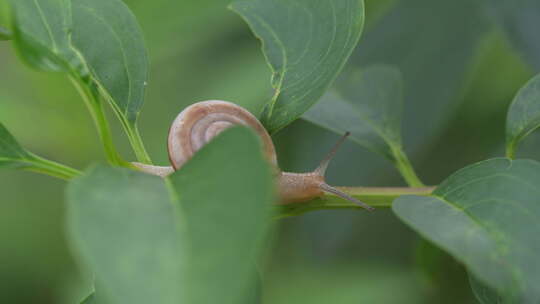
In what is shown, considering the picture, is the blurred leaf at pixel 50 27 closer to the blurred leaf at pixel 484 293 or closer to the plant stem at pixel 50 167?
the plant stem at pixel 50 167

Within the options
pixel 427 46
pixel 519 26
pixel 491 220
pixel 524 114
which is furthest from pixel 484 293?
pixel 427 46

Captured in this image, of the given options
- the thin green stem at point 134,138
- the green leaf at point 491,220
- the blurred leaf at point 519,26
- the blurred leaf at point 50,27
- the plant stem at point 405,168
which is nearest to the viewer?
the green leaf at point 491,220

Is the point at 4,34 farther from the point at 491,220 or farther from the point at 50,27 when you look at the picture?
the point at 491,220

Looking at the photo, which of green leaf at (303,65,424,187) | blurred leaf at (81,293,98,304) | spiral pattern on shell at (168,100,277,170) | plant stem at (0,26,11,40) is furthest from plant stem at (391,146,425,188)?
plant stem at (0,26,11,40)

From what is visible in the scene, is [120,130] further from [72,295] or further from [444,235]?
[444,235]

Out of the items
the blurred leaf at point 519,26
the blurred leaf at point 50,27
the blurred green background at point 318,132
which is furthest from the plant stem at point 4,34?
the blurred leaf at point 519,26

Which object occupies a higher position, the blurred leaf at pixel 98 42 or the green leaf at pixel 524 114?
the blurred leaf at pixel 98 42
